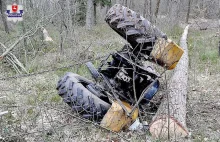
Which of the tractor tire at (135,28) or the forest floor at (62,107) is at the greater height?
the tractor tire at (135,28)

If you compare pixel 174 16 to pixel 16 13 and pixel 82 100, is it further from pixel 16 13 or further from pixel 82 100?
pixel 82 100

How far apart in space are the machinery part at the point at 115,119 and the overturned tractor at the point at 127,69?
1 cm

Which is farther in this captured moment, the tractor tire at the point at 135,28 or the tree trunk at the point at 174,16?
the tree trunk at the point at 174,16

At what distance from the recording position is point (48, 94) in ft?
19.5

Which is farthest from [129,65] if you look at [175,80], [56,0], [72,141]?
[56,0]

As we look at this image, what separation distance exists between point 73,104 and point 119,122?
2.79 feet

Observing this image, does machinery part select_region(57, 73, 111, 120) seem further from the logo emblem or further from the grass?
the logo emblem

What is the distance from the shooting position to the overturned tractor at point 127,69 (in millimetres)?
4301

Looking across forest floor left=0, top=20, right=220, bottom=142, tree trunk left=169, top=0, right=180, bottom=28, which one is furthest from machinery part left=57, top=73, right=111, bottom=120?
tree trunk left=169, top=0, right=180, bottom=28

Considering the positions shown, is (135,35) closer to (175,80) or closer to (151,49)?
(151,49)

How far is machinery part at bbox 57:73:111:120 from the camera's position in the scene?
4.36 metres

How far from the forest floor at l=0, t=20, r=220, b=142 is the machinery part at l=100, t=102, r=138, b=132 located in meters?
0.12

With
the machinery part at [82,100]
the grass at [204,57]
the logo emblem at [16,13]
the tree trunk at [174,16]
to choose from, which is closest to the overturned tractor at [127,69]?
the machinery part at [82,100]

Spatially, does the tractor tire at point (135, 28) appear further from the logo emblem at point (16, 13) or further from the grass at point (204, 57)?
the logo emblem at point (16, 13)
